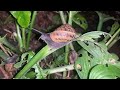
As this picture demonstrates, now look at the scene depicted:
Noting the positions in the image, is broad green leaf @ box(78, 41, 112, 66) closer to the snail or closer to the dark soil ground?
the snail

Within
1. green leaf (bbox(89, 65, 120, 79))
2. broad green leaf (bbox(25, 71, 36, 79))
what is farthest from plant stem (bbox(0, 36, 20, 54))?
green leaf (bbox(89, 65, 120, 79))

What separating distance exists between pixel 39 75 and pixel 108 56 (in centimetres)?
29

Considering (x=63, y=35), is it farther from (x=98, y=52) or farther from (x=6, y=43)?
(x=6, y=43)

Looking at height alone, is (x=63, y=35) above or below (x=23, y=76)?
above

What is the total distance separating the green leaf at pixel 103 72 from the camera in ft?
2.77

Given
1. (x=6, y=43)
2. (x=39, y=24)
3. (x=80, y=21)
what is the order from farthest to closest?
1. (x=39, y=24)
2. (x=80, y=21)
3. (x=6, y=43)

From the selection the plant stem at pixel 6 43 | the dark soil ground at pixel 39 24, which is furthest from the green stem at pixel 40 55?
the dark soil ground at pixel 39 24

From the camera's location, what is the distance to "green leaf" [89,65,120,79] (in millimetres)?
843

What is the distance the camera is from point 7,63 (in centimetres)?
108

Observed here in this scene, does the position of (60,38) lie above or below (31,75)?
above

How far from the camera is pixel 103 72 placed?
85cm

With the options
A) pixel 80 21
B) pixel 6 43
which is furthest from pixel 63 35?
pixel 80 21
